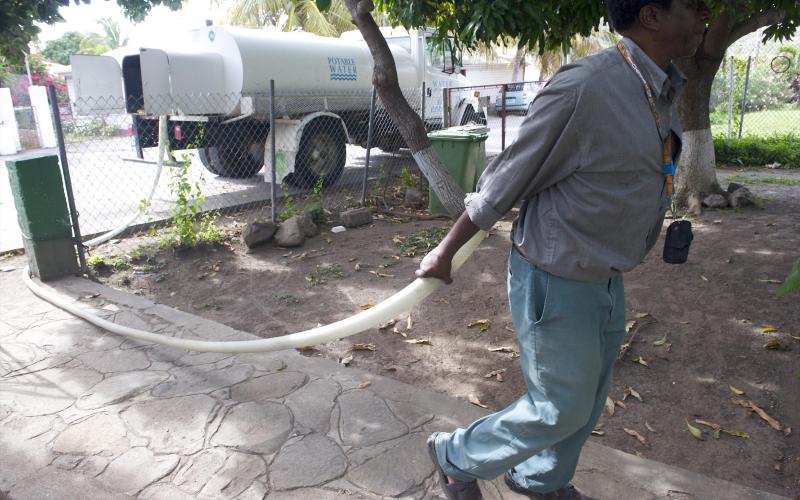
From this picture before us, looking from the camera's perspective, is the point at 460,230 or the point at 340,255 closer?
the point at 460,230

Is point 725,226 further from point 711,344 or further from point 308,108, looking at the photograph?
point 308,108

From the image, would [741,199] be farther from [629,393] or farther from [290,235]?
[290,235]

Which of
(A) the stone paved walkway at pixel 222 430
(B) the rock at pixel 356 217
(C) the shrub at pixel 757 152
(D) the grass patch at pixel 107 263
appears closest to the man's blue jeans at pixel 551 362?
(A) the stone paved walkway at pixel 222 430

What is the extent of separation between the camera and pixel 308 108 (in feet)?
32.3

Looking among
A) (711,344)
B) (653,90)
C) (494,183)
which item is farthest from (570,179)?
(711,344)

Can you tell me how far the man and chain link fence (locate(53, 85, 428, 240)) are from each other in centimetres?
557

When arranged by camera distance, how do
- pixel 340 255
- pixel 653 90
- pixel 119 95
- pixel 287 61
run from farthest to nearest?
pixel 287 61 < pixel 119 95 < pixel 340 255 < pixel 653 90

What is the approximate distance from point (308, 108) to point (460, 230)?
8354 mm

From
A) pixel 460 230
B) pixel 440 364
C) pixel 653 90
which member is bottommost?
pixel 440 364

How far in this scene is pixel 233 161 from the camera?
1089cm

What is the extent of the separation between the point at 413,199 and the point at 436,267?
19.7 ft

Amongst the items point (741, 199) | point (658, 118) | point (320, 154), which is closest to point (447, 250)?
point (658, 118)

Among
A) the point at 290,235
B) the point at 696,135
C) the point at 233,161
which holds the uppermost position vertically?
the point at 696,135

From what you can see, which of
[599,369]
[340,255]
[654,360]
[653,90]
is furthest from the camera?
[340,255]
